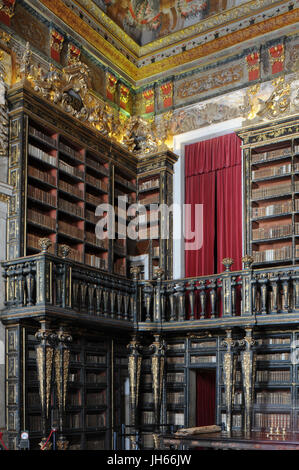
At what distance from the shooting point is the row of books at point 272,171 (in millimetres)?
9361

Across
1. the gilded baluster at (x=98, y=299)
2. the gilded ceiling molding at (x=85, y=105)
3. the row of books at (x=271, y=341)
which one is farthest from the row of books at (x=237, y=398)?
the gilded ceiling molding at (x=85, y=105)

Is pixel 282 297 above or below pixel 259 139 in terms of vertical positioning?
below

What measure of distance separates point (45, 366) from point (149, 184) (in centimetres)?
428

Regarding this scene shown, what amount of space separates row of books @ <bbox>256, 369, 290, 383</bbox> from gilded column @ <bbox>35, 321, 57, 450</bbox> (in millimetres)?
2873

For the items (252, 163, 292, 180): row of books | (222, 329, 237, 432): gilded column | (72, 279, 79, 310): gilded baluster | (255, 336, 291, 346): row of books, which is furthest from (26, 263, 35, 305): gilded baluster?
(252, 163, 292, 180): row of books

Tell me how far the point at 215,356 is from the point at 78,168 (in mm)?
3460

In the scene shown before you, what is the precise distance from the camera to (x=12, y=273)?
Result: 7.82 m

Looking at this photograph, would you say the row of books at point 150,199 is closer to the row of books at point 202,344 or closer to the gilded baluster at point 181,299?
the gilded baluster at point 181,299

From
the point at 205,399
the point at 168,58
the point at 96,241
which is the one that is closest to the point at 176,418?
the point at 205,399

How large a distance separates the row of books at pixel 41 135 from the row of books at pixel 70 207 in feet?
2.74

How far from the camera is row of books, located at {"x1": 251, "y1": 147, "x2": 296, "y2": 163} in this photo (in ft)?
31.0

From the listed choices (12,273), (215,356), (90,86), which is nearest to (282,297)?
(215,356)
